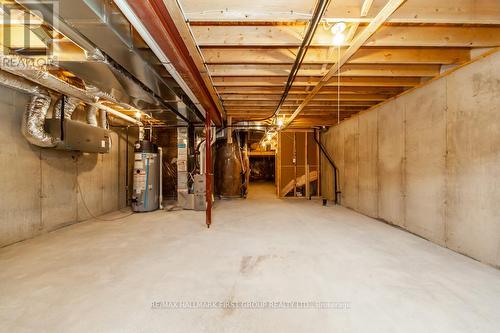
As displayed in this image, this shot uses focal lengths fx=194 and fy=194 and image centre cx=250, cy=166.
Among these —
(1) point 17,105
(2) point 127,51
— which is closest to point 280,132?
(2) point 127,51

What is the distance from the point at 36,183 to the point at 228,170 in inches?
154

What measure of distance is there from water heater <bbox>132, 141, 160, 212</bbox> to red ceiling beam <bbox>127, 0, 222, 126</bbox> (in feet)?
8.25

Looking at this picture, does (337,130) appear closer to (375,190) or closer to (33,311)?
(375,190)

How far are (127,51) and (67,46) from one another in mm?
666

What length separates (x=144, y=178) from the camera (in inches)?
166

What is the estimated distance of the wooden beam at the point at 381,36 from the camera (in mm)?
1887

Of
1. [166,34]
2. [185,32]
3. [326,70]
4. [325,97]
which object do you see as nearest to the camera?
[166,34]

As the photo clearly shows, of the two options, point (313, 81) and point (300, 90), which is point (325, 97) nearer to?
point (300, 90)

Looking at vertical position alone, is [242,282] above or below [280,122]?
below

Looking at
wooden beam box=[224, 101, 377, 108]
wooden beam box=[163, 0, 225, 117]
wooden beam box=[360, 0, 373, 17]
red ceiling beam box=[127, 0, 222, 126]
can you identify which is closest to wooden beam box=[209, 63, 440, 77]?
wooden beam box=[163, 0, 225, 117]

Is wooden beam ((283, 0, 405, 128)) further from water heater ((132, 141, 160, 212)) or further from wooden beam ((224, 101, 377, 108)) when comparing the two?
water heater ((132, 141, 160, 212))

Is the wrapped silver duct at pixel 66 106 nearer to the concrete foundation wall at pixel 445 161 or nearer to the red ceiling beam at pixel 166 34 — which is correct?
the red ceiling beam at pixel 166 34

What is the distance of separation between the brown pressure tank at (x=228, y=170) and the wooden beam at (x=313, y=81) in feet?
10.1

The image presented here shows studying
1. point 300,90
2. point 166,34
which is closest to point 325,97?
point 300,90
